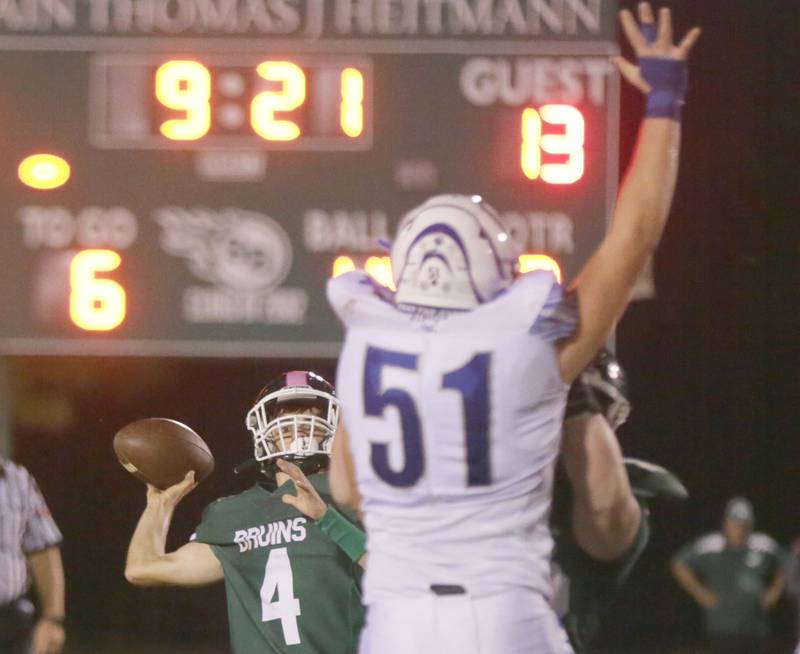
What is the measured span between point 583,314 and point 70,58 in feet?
13.9

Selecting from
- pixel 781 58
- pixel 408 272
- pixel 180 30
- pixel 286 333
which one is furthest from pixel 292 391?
pixel 781 58

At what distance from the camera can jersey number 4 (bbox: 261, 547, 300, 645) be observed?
367 cm

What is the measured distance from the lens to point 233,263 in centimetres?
653

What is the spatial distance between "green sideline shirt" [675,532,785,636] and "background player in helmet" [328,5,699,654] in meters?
5.76

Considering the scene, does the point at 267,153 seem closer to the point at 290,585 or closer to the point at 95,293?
the point at 95,293

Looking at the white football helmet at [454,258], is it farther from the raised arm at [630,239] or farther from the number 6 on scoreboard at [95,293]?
the number 6 on scoreboard at [95,293]

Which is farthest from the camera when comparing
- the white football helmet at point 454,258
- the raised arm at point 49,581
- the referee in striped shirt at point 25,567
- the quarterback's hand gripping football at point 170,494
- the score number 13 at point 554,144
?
the score number 13 at point 554,144

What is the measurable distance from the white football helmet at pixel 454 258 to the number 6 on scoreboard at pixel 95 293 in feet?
12.2

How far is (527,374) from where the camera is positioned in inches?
110

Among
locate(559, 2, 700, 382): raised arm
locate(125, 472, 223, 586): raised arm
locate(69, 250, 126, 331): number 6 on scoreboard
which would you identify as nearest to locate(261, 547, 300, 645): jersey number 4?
locate(125, 472, 223, 586): raised arm

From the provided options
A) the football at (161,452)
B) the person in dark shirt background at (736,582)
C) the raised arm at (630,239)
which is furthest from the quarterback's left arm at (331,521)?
the person in dark shirt background at (736,582)

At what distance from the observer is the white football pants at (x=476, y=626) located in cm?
280

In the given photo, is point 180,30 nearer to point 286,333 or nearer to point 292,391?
point 286,333

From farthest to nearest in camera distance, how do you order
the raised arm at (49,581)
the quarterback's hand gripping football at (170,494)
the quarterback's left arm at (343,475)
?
the raised arm at (49,581)
the quarterback's hand gripping football at (170,494)
the quarterback's left arm at (343,475)
